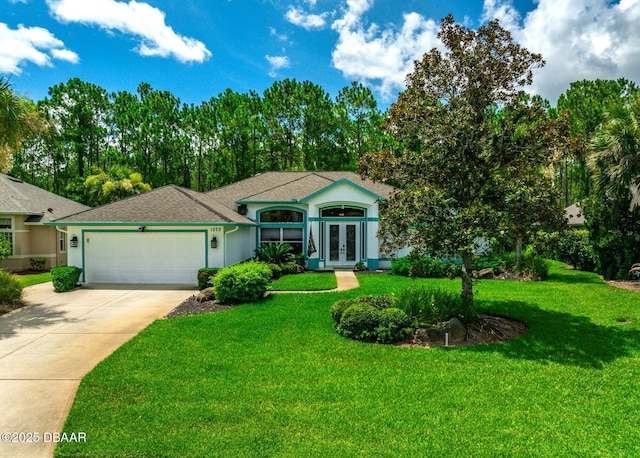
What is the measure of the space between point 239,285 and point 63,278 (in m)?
7.62

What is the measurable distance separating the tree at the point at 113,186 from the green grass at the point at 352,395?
2089 cm

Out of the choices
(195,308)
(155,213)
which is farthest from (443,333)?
(155,213)

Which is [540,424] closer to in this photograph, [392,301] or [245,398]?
[245,398]

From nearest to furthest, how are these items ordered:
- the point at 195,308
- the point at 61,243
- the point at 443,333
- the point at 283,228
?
1. the point at 443,333
2. the point at 195,308
3. the point at 283,228
4. the point at 61,243

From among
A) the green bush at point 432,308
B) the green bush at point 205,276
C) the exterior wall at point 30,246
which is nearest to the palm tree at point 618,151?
the green bush at point 432,308

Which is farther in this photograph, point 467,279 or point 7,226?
point 7,226

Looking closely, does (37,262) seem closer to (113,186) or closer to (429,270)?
(113,186)

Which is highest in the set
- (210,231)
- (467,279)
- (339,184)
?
(339,184)

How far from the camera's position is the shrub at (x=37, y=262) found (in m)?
19.4

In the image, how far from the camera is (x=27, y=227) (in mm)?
19406

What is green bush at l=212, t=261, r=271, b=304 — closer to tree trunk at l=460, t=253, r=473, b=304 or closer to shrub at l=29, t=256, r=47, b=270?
tree trunk at l=460, t=253, r=473, b=304

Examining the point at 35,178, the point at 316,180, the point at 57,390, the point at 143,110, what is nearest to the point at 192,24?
the point at 316,180

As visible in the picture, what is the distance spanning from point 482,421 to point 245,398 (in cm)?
315

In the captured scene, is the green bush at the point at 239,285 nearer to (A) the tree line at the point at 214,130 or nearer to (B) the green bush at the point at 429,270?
(B) the green bush at the point at 429,270
